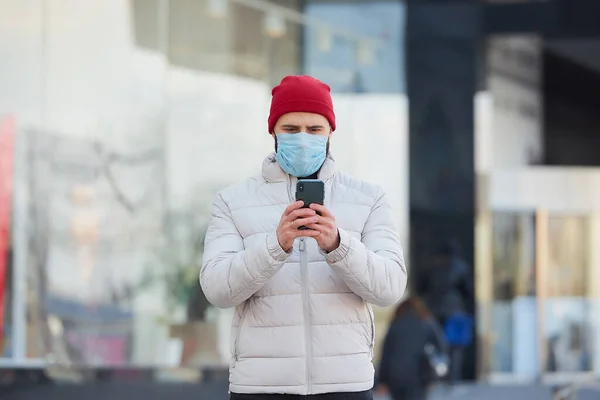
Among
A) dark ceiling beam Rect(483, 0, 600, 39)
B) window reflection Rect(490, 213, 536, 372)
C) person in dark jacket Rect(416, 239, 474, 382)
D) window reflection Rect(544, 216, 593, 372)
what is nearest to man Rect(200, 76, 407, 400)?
person in dark jacket Rect(416, 239, 474, 382)

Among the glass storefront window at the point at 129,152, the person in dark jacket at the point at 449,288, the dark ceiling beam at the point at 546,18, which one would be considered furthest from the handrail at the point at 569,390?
the glass storefront window at the point at 129,152

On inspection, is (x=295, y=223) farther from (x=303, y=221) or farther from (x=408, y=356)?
(x=408, y=356)

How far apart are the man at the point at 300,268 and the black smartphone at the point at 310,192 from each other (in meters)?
0.03

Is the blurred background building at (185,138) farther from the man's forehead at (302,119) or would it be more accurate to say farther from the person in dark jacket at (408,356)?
the man's forehead at (302,119)

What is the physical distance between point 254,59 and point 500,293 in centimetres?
370

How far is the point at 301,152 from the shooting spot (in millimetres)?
3227

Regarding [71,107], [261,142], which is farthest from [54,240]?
[261,142]

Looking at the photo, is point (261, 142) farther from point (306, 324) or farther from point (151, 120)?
point (306, 324)

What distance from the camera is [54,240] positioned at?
9008 millimetres

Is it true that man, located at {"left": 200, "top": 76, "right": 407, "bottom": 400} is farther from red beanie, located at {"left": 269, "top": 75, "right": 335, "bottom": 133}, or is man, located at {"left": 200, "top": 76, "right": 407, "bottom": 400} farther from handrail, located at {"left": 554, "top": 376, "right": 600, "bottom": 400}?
handrail, located at {"left": 554, "top": 376, "right": 600, "bottom": 400}

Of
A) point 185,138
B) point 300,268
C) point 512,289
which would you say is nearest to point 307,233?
point 300,268

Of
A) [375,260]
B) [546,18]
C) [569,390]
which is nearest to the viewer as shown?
[375,260]

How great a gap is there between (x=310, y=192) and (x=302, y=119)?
0.30 m

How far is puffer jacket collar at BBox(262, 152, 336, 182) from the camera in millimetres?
3330
